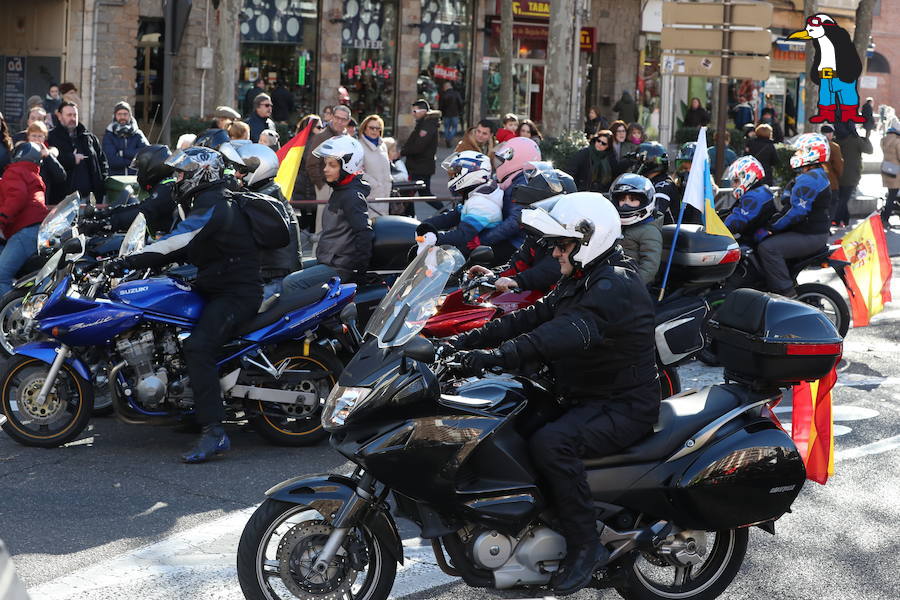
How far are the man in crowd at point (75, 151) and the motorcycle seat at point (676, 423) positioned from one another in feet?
30.8

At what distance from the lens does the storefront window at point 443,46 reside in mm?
31484

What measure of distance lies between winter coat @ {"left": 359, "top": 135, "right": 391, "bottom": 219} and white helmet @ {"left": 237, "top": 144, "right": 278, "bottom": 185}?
5.50 m

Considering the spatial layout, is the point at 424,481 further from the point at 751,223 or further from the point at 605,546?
the point at 751,223

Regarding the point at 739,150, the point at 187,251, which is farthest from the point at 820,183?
the point at 739,150

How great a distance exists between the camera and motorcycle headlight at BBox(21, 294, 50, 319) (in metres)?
7.71

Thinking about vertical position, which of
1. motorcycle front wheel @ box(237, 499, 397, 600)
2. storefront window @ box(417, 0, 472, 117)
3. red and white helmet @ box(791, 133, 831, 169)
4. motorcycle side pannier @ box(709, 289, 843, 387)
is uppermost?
storefront window @ box(417, 0, 472, 117)

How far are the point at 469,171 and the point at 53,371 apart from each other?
11.3 ft

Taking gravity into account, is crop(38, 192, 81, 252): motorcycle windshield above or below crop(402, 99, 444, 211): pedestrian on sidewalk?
below

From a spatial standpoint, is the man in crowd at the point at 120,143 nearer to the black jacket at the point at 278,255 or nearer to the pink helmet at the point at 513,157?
the pink helmet at the point at 513,157

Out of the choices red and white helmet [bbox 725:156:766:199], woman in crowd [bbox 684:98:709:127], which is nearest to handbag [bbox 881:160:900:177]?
red and white helmet [bbox 725:156:766:199]

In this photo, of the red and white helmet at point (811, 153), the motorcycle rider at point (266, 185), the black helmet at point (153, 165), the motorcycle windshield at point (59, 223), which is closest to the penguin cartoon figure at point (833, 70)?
the red and white helmet at point (811, 153)

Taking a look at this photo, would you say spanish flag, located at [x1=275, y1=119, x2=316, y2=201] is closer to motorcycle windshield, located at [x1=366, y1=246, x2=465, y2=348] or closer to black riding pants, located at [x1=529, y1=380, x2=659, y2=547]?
motorcycle windshield, located at [x1=366, y1=246, x2=465, y2=348]

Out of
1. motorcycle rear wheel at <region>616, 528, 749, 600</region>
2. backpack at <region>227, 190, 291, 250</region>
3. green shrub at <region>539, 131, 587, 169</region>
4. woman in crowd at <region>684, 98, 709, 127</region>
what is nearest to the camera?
motorcycle rear wheel at <region>616, 528, 749, 600</region>

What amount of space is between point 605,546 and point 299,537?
1178mm
